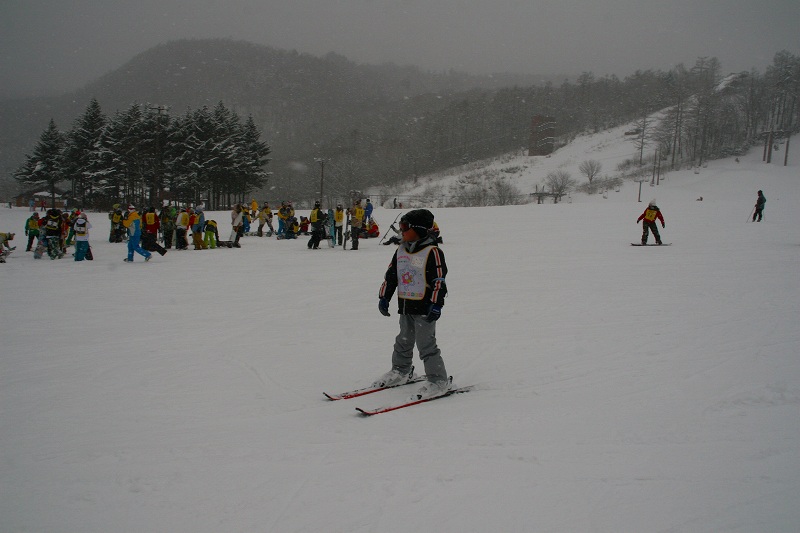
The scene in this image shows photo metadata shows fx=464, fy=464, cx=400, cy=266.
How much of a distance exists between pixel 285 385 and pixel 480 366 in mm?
2263

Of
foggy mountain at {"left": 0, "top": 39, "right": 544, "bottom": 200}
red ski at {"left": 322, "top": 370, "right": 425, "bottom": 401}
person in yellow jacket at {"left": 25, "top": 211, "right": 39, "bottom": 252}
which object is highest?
foggy mountain at {"left": 0, "top": 39, "right": 544, "bottom": 200}

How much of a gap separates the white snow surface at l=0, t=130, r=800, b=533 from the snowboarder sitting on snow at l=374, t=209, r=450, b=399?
0.36 meters

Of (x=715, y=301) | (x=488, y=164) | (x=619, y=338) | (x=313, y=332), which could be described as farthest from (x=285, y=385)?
(x=488, y=164)

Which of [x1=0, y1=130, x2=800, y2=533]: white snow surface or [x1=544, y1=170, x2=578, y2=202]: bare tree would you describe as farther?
[x1=544, y1=170, x2=578, y2=202]: bare tree

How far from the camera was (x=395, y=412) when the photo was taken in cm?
424

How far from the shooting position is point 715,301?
8.52m

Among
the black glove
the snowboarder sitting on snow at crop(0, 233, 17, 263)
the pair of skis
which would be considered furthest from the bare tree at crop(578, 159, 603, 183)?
the black glove

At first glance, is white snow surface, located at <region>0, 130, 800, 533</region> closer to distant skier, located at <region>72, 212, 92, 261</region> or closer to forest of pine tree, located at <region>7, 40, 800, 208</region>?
distant skier, located at <region>72, 212, 92, 261</region>

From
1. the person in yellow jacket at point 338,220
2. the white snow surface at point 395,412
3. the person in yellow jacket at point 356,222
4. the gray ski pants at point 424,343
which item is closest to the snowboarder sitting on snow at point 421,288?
the gray ski pants at point 424,343

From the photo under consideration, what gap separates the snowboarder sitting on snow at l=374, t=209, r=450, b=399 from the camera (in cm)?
445

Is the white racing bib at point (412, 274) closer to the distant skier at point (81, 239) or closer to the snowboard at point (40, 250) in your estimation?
the distant skier at point (81, 239)

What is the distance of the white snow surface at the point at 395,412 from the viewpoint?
109 inches

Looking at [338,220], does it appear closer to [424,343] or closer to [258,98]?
[424,343]

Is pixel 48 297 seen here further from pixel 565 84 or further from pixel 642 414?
pixel 565 84
